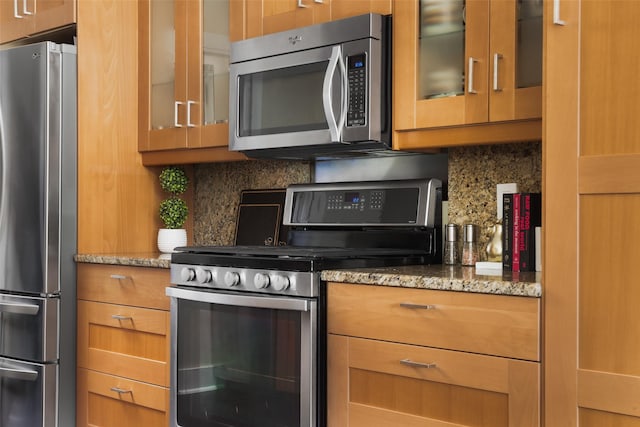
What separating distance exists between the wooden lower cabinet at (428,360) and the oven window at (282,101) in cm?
72

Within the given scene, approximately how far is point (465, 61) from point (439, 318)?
0.81m

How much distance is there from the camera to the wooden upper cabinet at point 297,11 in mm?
2670

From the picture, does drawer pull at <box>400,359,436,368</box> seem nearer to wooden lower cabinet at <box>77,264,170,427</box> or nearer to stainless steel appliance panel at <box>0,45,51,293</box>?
wooden lower cabinet at <box>77,264,170,427</box>

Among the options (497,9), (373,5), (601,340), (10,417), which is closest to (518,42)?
(497,9)

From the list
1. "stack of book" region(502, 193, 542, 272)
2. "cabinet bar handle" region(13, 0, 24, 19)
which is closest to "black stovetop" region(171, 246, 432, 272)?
"stack of book" region(502, 193, 542, 272)

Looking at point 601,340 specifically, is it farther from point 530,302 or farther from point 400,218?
point 400,218

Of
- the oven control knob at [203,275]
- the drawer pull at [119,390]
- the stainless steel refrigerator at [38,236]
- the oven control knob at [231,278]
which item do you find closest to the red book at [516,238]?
the oven control knob at [231,278]

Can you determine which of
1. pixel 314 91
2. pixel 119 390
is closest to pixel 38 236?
pixel 119 390

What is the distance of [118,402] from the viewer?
3105mm

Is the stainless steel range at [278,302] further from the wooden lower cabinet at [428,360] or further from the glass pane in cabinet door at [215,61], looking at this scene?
the glass pane in cabinet door at [215,61]

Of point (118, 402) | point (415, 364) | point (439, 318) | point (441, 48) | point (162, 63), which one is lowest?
point (118, 402)

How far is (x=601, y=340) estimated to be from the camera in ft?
6.10

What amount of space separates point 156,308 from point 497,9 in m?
1.55

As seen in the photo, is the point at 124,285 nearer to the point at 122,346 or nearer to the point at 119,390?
the point at 122,346
